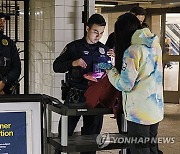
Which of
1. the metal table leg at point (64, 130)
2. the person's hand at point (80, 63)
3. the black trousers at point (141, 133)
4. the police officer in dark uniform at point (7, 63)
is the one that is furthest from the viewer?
the police officer in dark uniform at point (7, 63)

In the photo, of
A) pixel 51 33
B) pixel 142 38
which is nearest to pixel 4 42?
pixel 51 33

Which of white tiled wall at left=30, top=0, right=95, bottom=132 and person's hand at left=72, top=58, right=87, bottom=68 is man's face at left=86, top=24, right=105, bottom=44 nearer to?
person's hand at left=72, top=58, right=87, bottom=68

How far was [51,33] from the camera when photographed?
4.64 m

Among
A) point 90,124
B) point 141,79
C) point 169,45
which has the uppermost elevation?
point 169,45

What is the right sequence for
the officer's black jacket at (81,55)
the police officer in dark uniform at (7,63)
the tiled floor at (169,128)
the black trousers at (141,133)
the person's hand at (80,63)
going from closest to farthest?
the black trousers at (141,133) → the person's hand at (80,63) → the officer's black jacket at (81,55) → the police officer in dark uniform at (7,63) → the tiled floor at (169,128)

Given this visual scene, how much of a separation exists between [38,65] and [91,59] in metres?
1.98

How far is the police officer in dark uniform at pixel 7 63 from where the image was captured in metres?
3.53

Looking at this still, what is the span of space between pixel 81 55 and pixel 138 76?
90 centimetres

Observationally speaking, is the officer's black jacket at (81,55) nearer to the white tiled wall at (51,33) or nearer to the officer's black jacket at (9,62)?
the officer's black jacket at (9,62)

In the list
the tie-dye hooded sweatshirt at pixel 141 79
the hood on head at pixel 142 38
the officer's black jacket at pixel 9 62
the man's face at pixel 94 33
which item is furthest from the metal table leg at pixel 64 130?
the officer's black jacket at pixel 9 62

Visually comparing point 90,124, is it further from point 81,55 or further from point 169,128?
point 169,128

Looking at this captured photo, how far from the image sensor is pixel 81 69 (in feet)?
10.8

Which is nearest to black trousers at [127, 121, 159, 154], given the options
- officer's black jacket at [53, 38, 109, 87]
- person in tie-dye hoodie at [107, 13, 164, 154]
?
person in tie-dye hoodie at [107, 13, 164, 154]

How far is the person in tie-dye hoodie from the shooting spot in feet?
8.34
